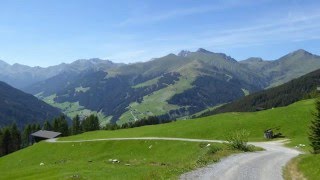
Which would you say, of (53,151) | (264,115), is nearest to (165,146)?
(264,115)

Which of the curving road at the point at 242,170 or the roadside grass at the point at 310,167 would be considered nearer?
the roadside grass at the point at 310,167

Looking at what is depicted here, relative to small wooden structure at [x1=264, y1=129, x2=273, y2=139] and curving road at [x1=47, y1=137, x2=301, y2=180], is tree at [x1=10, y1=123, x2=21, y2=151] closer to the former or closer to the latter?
small wooden structure at [x1=264, y1=129, x2=273, y2=139]

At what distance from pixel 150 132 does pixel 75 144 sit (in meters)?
20.1

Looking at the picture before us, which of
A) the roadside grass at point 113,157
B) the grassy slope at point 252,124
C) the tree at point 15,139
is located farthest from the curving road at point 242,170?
the tree at point 15,139

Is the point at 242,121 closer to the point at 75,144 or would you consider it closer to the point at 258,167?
the point at 75,144

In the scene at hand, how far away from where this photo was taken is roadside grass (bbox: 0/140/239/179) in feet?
142

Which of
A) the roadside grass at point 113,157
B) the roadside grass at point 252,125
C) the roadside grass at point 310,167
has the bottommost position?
the roadside grass at point 310,167

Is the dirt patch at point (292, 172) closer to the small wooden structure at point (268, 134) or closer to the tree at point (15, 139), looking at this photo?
the small wooden structure at point (268, 134)

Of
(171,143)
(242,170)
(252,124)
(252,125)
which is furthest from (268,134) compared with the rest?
(242,170)

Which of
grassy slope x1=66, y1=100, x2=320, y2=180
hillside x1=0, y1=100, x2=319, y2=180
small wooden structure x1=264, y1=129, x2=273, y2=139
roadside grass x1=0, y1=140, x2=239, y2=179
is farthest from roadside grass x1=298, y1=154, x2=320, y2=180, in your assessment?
grassy slope x1=66, y1=100, x2=320, y2=180

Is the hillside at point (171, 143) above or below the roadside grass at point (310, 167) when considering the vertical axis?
above

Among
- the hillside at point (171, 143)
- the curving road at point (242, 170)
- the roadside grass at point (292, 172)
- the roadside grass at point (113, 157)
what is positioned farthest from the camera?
the hillside at point (171, 143)

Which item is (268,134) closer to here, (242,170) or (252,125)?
(252,125)

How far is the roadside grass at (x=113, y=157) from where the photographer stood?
4319 centimetres
